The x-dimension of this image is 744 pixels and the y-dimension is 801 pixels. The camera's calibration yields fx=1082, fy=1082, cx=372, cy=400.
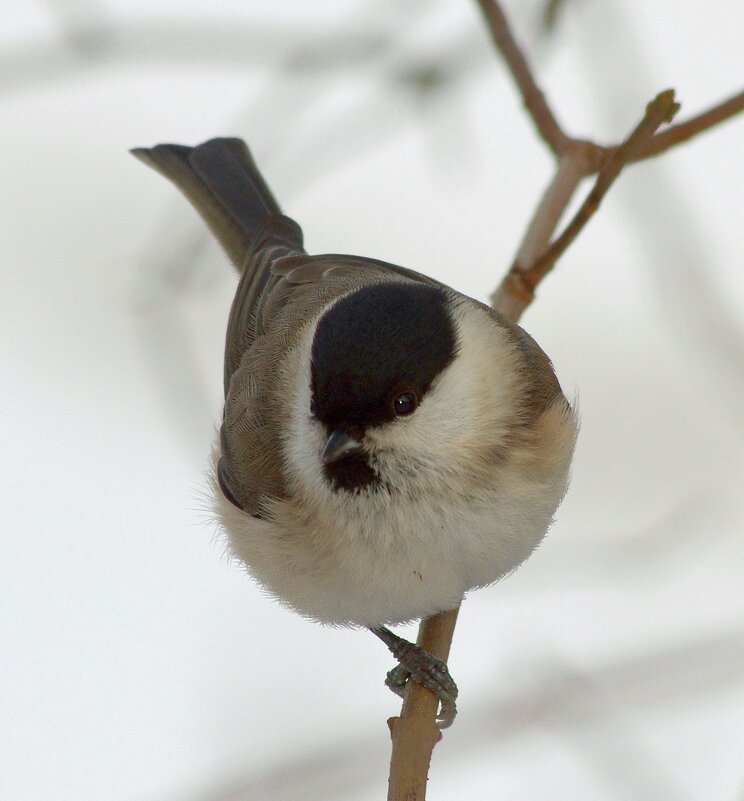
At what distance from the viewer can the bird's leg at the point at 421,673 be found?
216 centimetres

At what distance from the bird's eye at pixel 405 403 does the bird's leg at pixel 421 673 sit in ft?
1.88

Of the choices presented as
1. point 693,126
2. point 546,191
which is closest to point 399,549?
point 546,191

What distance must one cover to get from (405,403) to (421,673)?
604 millimetres

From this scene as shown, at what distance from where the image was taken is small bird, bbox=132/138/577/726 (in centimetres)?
193

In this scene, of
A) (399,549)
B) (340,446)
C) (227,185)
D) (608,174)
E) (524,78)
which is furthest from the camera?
(227,185)

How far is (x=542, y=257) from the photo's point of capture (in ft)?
7.80

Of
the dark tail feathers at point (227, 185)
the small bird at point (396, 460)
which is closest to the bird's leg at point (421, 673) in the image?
the small bird at point (396, 460)

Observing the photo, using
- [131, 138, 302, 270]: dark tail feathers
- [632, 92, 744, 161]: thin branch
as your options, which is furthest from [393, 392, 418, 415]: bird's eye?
[131, 138, 302, 270]: dark tail feathers

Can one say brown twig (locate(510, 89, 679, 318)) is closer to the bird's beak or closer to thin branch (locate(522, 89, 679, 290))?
thin branch (locate(522, 89, 679, 290))

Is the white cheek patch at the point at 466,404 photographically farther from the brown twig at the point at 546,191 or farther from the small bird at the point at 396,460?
the brown twig at the point at 546,191

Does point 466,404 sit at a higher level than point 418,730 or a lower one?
higher

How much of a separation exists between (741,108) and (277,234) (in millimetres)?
1215

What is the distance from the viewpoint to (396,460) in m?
1.99

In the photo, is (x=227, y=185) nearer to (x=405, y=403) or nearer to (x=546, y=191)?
(x=546, y=191)
